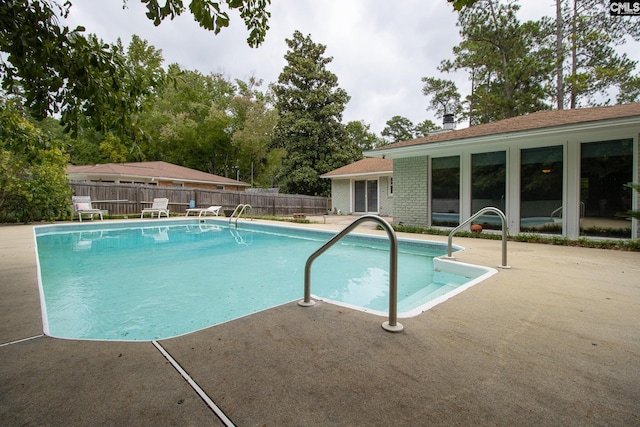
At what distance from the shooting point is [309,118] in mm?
24125

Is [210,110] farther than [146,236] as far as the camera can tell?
Yes

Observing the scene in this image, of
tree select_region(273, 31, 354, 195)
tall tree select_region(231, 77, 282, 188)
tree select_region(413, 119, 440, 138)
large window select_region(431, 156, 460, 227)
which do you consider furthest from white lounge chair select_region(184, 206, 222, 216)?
tree select_region(413, 119, 440, 138)

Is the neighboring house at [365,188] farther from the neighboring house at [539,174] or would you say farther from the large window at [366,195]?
the neighboring house at [539,174]

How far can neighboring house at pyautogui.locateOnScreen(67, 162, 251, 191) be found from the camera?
18500mm

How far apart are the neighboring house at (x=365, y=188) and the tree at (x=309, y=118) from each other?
4.39 m

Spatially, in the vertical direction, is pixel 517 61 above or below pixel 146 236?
→ above

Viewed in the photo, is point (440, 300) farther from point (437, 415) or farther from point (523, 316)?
point (437, 415)

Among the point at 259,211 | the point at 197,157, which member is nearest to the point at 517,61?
the point at 259,211

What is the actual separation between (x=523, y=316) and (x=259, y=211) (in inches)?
726

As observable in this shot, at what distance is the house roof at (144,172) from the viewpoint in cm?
1839

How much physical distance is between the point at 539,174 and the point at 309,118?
18332 mm

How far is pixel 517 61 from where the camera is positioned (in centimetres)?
1781

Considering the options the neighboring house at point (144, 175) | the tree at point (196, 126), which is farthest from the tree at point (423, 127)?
the neighboring house at point (144, 175)

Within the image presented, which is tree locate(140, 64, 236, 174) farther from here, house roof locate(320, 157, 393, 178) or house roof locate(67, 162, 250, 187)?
house roof locate(320, 157, 393, 178)
